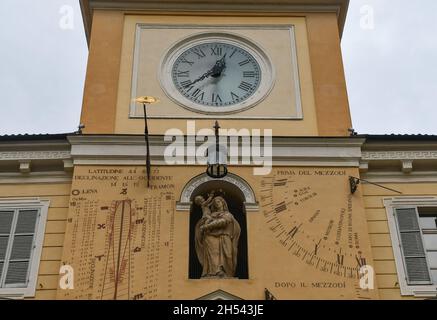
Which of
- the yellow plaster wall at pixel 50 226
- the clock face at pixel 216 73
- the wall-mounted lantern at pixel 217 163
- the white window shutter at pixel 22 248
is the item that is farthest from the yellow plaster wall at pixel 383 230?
the white window shutter at pixel 22 248

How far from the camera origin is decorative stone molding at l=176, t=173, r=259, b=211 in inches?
573

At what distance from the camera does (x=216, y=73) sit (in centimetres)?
1719

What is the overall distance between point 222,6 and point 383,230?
23.0 ft

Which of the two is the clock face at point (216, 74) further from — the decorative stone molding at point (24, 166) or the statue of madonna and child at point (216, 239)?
the decorative stone molding at point (24, 166)

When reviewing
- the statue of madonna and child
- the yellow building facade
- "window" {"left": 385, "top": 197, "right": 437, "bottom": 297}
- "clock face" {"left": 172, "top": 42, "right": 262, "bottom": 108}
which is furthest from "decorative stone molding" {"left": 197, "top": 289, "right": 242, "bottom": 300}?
"clock face" {"left": 172, "top": 42, "right": 262, "bottom": 108}

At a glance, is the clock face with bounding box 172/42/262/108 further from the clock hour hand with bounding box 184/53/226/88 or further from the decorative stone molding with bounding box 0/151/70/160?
the decorative stone molding with bounding box 0/151/70/160

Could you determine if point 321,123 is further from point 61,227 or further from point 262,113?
point 61,227

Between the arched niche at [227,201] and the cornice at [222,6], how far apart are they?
5111mm

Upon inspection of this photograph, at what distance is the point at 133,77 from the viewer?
660 inches

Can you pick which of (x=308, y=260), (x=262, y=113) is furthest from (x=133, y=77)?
(x=308, y=260)

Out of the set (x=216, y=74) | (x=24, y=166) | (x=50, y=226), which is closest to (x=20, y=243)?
(x=50, y=226)

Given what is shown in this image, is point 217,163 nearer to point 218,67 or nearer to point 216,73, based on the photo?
point 216,73
